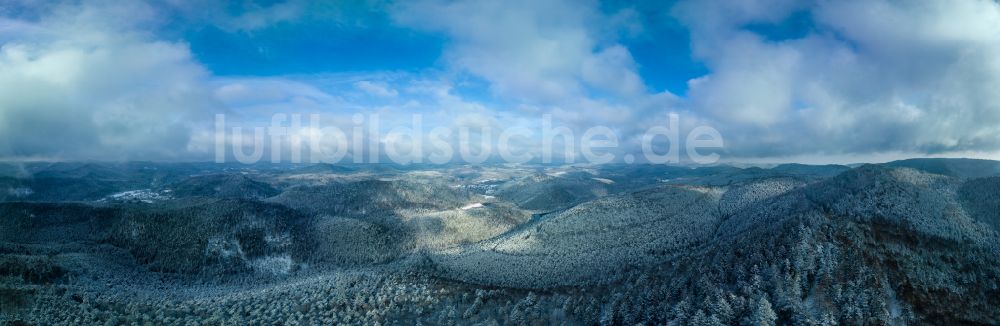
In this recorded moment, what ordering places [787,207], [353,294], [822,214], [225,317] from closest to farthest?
1. [225,317]
2. [353,294]
3. [822,214]
4. [787,207]

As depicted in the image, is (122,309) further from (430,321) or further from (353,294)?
(430,321)

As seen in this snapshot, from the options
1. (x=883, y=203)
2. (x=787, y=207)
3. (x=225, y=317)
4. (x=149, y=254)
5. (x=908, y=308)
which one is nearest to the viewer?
(x=908, y=308)

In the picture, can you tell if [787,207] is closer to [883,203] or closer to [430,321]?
[883,203]

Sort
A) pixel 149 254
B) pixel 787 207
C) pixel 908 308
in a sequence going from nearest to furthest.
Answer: pixel 908 308 < pixel 787 207 < pixel 149 254

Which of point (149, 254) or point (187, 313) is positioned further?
point (149, 254)

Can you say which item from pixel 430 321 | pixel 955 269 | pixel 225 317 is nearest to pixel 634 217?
pixel 955 269

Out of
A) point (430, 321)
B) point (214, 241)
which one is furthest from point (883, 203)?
point (214, 241)

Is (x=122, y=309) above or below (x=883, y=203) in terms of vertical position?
below

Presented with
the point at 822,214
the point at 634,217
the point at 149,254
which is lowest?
the point at 149,254

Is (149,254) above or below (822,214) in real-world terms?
below
